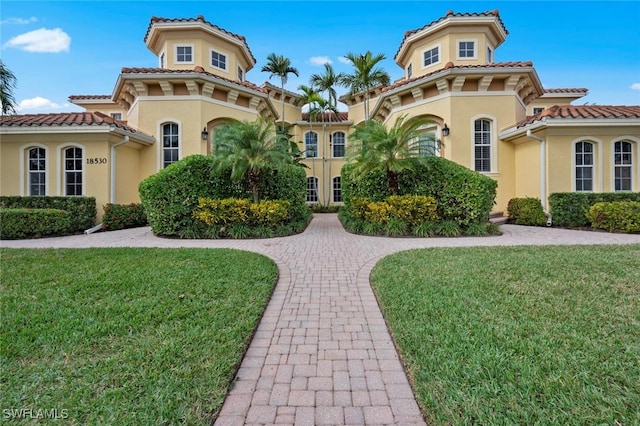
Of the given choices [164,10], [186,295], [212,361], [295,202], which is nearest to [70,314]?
[186,295]

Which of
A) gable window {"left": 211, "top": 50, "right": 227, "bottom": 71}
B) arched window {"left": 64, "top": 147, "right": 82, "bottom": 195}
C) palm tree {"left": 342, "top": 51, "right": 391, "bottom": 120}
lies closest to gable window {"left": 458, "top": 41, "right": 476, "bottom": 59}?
palm tree {"left": 342, "top": 51, "right": 391, "bottom": 120}

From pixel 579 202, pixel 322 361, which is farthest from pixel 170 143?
pixel 579 202

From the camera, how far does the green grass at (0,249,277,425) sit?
2.06 metres

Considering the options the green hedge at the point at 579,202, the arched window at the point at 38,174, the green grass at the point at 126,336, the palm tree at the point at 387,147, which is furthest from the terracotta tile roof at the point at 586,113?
the arched window at the point at 38,174

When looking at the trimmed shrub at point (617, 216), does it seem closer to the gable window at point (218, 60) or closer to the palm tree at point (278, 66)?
the palm tree at point (278, 66)

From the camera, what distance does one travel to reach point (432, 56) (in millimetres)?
15797

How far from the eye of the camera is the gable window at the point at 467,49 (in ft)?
49.2

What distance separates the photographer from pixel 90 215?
11.1m

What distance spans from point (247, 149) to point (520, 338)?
8760mm

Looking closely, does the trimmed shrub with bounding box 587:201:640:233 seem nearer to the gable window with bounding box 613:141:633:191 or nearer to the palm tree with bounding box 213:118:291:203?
the gable window with bounding box 613:141:633:191

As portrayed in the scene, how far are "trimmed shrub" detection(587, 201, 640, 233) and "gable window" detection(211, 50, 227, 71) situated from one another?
59.5 ft

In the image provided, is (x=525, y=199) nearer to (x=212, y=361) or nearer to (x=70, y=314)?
(x=212, y=361)

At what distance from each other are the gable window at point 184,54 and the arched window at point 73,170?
712 cm

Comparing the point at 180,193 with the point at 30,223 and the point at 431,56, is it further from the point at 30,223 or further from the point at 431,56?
the point at 431,56
